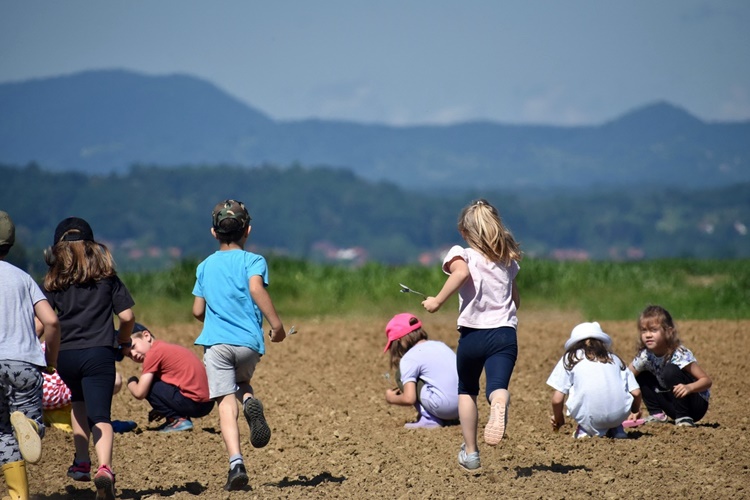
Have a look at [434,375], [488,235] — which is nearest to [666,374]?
[434,375]

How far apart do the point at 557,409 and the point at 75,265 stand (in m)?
3.33

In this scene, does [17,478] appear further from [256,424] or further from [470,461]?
[470,461]

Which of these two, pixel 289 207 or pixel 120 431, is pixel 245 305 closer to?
pixel 120 431

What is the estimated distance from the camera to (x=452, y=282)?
19.2ft

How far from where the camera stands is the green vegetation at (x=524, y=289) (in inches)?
627

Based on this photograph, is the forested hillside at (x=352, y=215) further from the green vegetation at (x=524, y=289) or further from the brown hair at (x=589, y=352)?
the brown hair at (x=589, y=352)

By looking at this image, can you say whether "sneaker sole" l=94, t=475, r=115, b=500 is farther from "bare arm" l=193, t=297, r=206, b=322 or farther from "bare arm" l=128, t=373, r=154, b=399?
"bare arm" l=128, t=373, r=154, b=399

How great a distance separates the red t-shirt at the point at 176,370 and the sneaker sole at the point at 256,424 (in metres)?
1.94

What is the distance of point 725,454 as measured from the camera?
661cm

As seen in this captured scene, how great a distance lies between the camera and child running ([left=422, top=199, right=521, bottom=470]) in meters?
5.94

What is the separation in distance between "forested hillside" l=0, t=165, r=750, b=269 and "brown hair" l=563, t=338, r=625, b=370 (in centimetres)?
12820

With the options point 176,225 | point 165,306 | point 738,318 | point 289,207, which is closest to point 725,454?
point 738,318

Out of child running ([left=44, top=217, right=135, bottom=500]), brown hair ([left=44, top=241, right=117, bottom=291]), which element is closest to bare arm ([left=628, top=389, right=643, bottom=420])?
child running ([left=44, top=217, right=135, bottom=500])

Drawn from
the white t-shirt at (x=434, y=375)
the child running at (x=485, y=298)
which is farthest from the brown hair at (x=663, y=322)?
the child running at (x=485, y=298)
